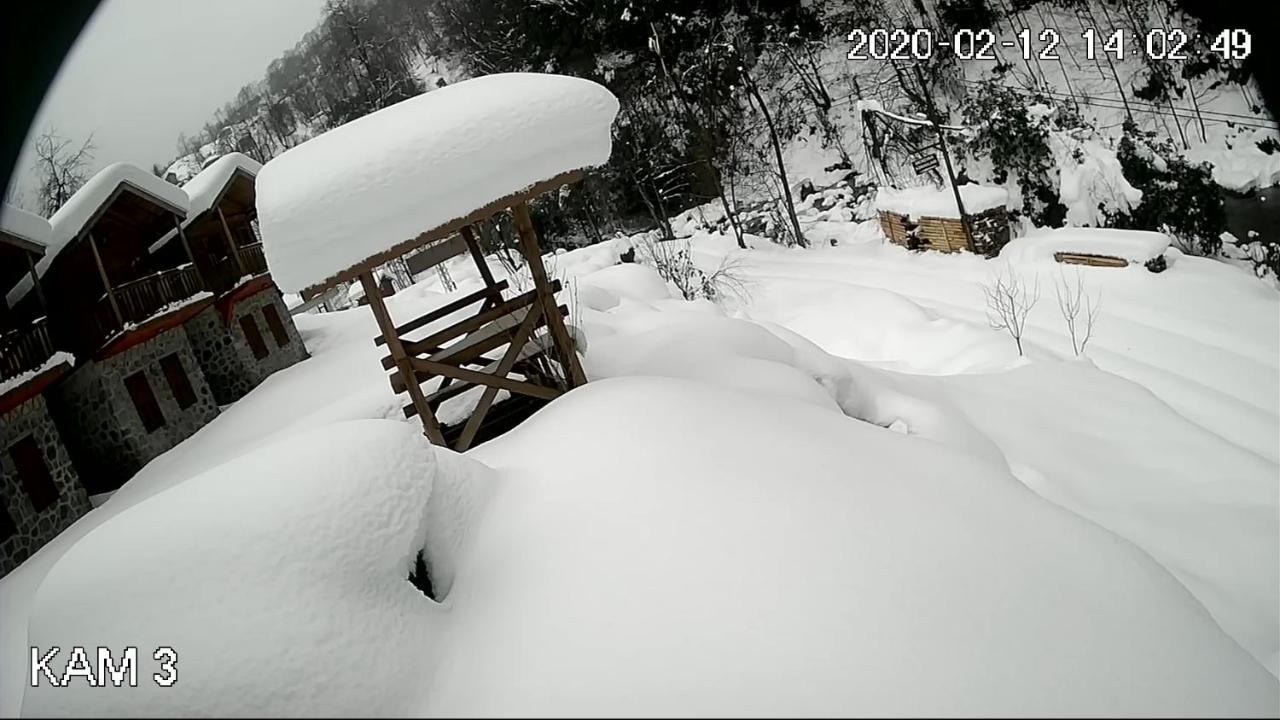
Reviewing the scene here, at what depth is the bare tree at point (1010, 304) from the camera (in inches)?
456

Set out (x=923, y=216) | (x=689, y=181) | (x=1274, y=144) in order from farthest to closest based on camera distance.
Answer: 1. (x=689, y=181)
2. (x=923, y=216)
3. (x=1274, y=144)

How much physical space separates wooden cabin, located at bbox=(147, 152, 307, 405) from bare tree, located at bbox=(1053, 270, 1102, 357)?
13.9 m

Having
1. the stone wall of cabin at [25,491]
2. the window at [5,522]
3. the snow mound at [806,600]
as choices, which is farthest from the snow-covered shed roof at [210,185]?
the snow mound at [806,600]

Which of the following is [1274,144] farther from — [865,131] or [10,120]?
[10,120]

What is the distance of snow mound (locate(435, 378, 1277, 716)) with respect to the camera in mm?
2553

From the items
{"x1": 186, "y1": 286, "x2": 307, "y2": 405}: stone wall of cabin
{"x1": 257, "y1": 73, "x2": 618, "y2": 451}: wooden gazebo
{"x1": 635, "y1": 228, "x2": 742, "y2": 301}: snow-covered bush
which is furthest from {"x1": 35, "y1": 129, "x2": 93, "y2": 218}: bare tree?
{"x1": 635, "y1": 228, "x2": 742, "y2": 301}: snow-covered bush

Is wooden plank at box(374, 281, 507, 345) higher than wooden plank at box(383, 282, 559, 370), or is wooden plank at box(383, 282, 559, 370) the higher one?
wooden plank at box(374, 281, 507, 345)

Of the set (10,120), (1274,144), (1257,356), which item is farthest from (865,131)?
(10,120)

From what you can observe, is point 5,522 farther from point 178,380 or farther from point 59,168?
point 59,168

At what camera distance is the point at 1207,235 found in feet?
45.5

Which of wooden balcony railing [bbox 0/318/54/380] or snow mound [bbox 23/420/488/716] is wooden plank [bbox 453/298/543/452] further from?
wooden balcony railing [bbox 0/318/54/380]

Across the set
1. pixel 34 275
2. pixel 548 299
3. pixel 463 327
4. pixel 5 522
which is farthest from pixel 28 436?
pixel 548 299

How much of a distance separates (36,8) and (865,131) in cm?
2487

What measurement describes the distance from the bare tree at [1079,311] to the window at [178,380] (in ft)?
45.4
